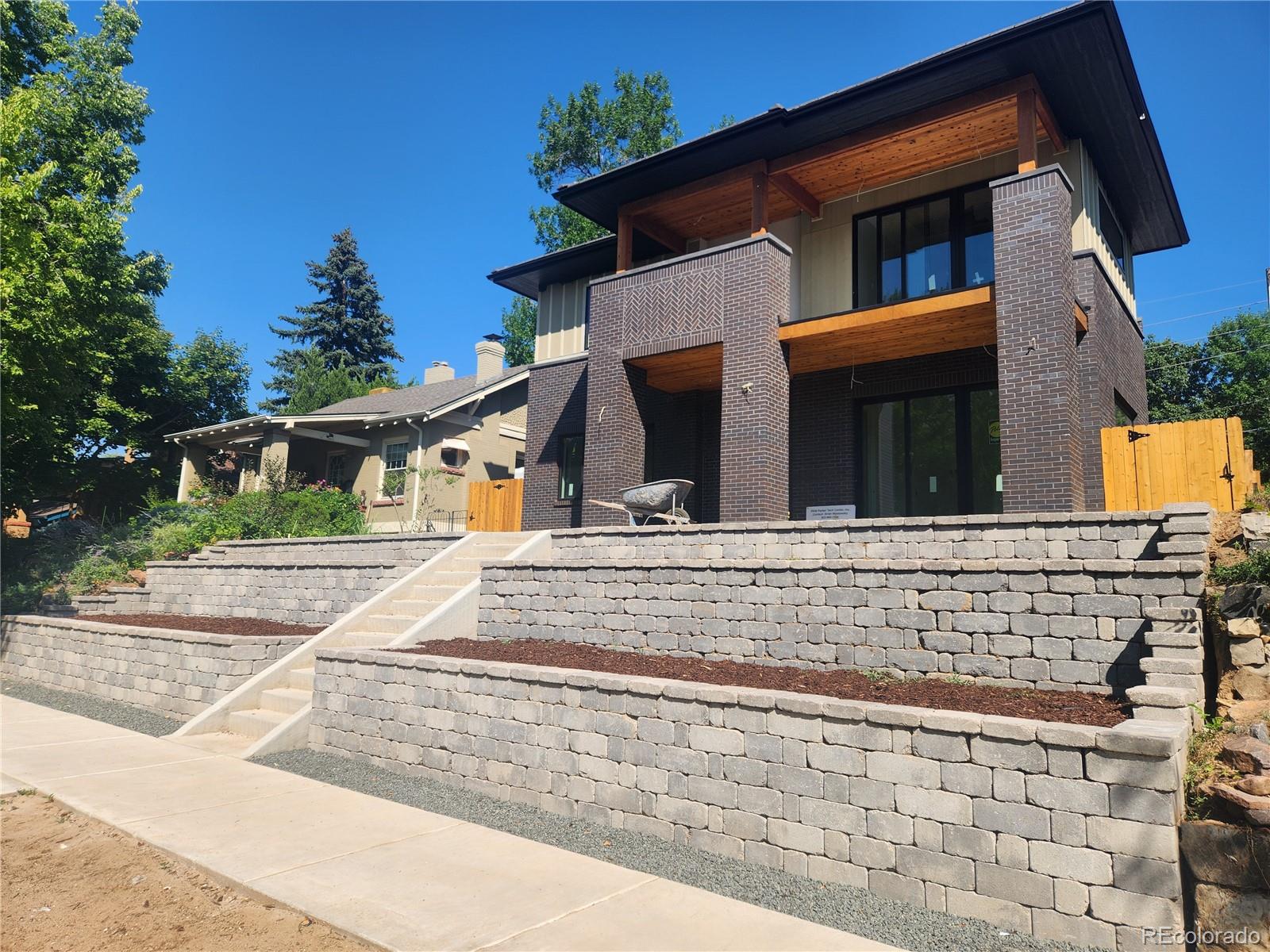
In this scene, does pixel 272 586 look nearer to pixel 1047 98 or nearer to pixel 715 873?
pixel 715 873

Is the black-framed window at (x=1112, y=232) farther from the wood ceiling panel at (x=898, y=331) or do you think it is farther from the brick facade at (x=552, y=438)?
the brick facade at (x=552, y=438)

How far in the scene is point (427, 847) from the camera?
510 centimetres

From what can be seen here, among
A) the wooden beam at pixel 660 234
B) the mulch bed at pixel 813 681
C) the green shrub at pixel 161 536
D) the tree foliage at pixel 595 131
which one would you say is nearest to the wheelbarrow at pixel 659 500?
the mulch bed at pixel 813 681

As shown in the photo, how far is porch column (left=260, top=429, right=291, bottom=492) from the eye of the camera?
68.9 feet

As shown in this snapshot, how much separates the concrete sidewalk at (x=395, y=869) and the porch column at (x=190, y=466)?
64.2 feet

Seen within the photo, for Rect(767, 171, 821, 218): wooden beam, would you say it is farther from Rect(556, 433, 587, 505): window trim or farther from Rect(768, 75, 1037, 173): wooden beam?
Rect(556, 433, 587, 505): window trim

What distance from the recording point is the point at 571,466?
647 inches

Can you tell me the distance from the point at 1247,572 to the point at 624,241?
11.2m

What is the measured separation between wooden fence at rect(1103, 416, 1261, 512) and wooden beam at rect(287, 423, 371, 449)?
62.7 feet

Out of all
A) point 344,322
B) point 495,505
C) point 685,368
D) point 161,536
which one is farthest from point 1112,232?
point 344,322

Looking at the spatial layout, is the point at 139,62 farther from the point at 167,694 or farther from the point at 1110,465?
the point at 1110,465

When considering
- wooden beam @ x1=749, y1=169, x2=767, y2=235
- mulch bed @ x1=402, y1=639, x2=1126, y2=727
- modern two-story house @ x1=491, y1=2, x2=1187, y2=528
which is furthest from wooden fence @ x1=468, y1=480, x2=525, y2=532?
mulch bed @ x1=402, y1=639, x2=1126, y2=727

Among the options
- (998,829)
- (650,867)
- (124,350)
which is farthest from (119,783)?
(124,350)

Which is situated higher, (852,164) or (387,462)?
(852,164)
